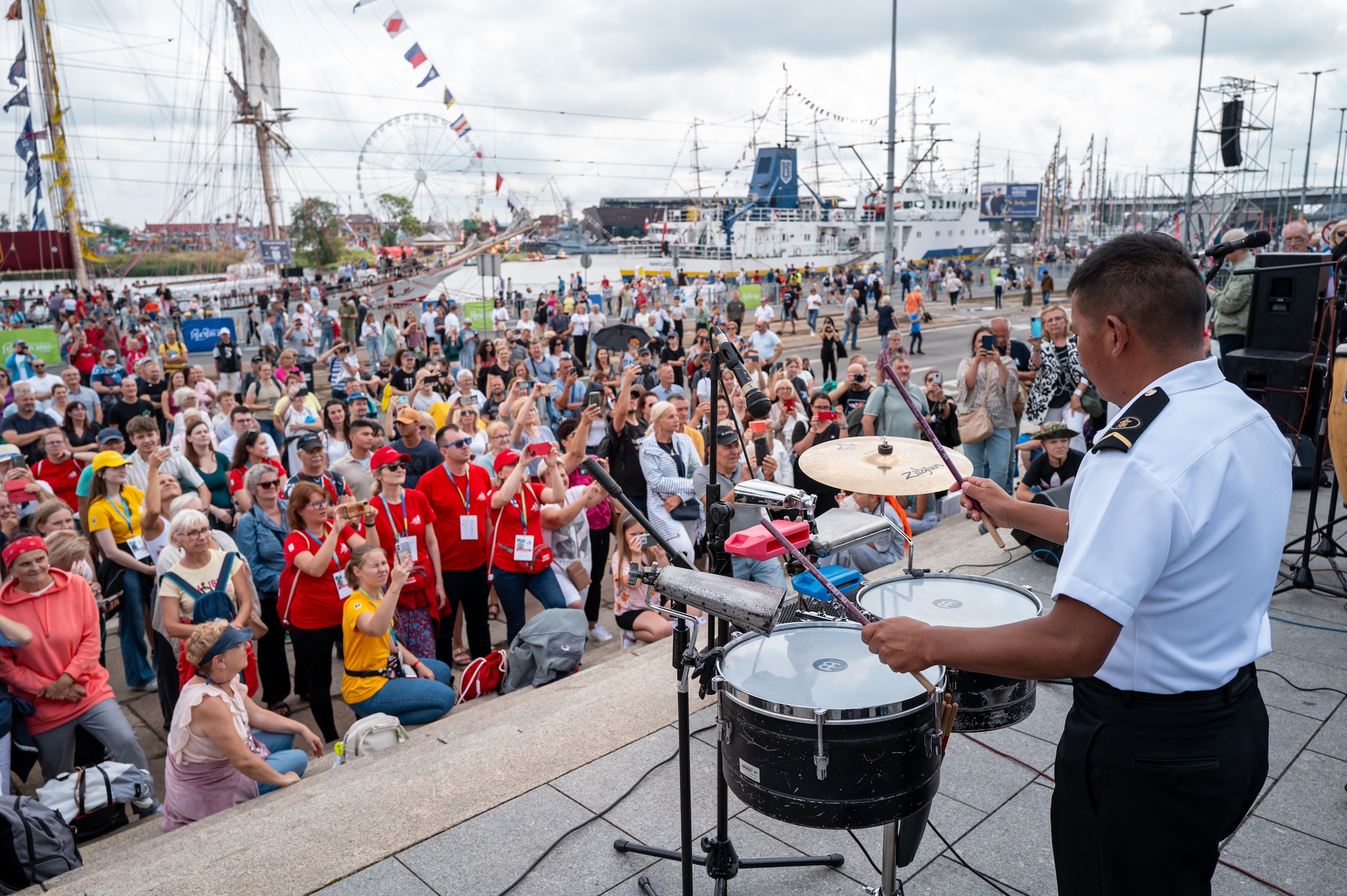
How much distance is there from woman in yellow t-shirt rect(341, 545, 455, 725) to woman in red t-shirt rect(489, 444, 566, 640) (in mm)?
1070

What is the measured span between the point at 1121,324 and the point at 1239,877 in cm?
233

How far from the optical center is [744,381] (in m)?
2.88

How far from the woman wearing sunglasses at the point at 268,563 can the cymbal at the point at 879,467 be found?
3719mm

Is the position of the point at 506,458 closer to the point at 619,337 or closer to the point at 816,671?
the point at 816,671

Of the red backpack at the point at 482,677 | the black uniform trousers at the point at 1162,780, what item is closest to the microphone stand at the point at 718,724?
the black uniform trousers at the point at 1162,780

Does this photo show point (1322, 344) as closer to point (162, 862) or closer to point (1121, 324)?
point (1121, 324)

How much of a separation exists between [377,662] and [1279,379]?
628 centimetres

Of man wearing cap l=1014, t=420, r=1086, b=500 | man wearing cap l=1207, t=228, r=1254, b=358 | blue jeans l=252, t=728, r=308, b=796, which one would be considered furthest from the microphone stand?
man wearing cap l=1207, t=228, r=1254, b=358

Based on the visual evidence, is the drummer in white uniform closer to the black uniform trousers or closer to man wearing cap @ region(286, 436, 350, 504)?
the black uniform trousers

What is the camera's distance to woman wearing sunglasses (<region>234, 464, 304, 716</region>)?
19.1ft

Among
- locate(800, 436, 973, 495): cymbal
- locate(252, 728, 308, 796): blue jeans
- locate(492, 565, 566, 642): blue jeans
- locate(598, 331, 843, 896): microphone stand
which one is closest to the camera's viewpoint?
locate(598, 331, 843, 896): microphone stand

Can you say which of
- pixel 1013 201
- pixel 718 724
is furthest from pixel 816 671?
pixel 1013 201

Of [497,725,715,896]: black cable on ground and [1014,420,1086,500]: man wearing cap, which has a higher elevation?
[1014,420,1086,500]: man wearing cap

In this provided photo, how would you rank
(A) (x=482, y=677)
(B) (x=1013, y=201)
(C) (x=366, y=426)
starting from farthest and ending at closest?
(B) (x=1013, y=201)
(C) (x=366, y=426)
(A) (x=482, y=677)
